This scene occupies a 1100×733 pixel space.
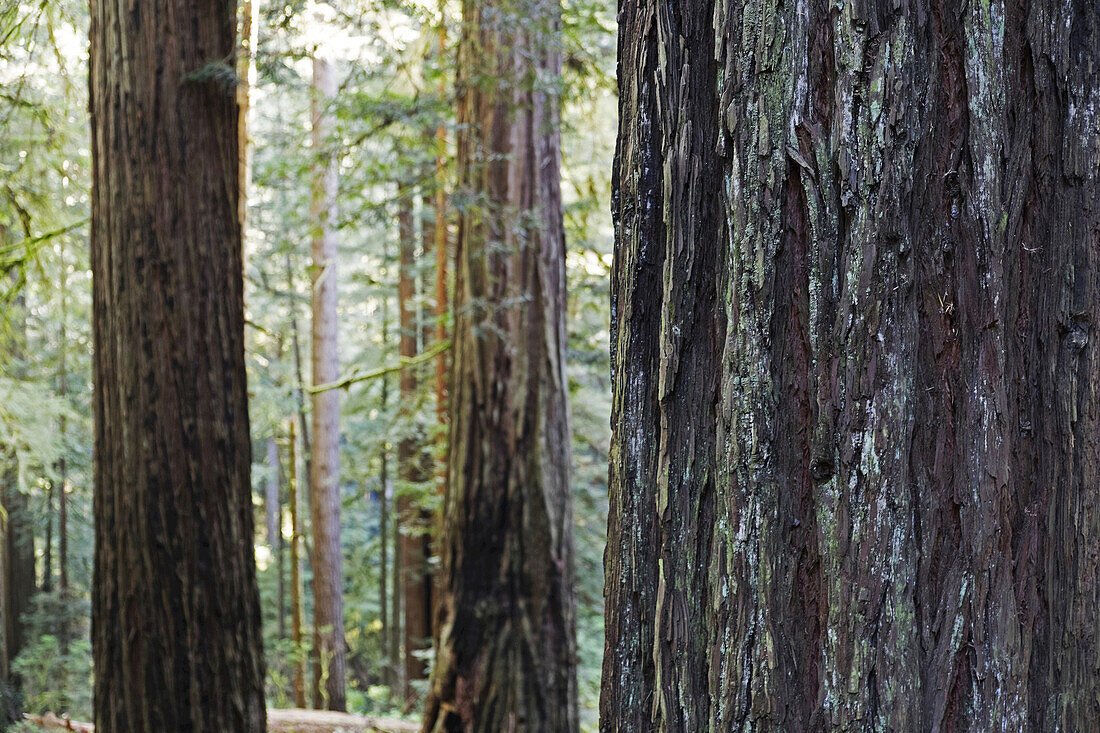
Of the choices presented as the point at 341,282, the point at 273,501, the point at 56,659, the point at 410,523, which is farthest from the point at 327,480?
the point at 273,501

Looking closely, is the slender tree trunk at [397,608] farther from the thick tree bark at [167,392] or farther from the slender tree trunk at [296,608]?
the thick tree bark at [167,392]

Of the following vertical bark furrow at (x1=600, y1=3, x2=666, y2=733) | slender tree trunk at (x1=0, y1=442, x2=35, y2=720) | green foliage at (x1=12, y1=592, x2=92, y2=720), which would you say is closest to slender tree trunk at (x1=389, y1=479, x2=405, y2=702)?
green foliage at (x1=12, y1=592, x2=92, y2=720)

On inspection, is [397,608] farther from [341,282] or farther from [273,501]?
[273,501]

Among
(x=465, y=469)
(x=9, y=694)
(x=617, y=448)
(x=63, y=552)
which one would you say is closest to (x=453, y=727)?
(x=465, y=469)

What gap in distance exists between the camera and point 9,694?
14.1 ft

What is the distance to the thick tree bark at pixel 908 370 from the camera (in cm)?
111

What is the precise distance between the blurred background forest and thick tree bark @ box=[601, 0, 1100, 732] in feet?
13.2

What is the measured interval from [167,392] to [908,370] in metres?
3.69

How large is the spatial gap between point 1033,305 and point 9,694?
511 centimetres

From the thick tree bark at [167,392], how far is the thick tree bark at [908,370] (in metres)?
3.42

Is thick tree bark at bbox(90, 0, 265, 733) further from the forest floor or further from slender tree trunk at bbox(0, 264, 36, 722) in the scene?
slender tree trunk at bbox(0, 264, 36, 722)

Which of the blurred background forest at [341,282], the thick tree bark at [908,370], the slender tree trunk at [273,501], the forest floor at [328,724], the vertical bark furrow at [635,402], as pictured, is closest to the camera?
the thick tree bark at [908,370]

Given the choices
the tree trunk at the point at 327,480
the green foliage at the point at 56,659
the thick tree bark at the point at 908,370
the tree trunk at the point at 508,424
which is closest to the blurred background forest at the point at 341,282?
the green foliage at the point at 56,659

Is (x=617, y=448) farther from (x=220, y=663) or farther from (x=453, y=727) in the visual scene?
(x=453, y=727)
